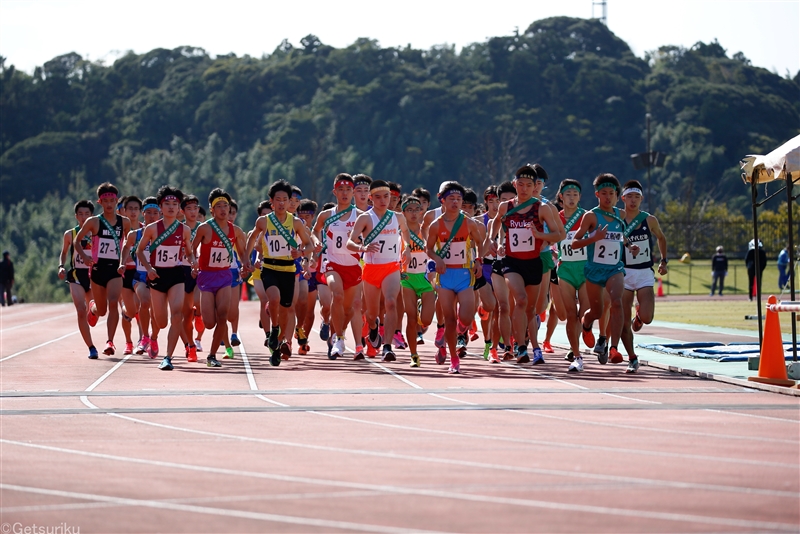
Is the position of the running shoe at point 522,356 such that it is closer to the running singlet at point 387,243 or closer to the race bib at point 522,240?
the race bib at point 522,240

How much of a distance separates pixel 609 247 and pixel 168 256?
219 inches

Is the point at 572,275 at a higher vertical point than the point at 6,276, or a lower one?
higher

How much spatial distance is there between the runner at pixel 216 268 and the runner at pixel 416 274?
6.96 feet

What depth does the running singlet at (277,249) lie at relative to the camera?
16.6 meters

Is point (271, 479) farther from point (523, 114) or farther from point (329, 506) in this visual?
point (523, 114)

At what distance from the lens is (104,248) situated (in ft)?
59.5

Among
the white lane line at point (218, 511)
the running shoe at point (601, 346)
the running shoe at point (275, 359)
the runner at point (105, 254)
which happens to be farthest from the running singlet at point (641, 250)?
the white lane line at point (218, 511)

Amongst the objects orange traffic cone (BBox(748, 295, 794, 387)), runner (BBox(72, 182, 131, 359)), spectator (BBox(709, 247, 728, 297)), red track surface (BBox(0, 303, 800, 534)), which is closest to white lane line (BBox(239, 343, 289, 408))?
red track surface (BBox(0, 303, 800, 534))

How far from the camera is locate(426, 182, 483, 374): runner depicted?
15258mm

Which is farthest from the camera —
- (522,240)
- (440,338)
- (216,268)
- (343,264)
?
(440,338)

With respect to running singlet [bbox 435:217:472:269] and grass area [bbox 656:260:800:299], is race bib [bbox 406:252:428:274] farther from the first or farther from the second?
grass area [bbox 656:260:800:299]

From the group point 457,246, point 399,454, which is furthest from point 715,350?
point 399,454

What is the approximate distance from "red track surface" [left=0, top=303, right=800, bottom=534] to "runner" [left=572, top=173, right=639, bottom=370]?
963mm

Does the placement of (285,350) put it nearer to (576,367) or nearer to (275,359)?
(275,359)
